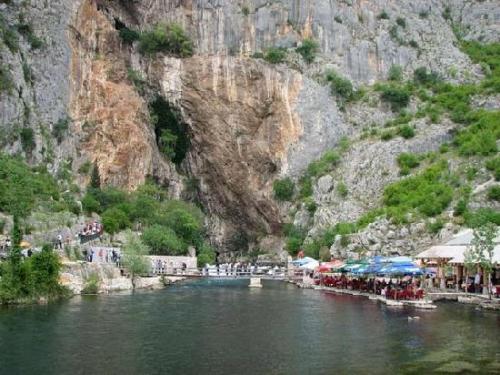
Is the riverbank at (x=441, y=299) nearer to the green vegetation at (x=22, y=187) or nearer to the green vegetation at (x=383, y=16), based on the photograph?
the green vegetation at (x=22, y=187)

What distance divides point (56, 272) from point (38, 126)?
132 feet

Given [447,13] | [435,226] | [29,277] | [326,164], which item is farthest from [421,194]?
[447,13]

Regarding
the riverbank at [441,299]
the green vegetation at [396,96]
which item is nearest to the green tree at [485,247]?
the riverbank at [441,299]

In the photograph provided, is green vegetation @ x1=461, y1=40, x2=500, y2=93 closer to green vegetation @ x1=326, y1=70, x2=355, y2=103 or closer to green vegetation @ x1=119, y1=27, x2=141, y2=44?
green vegetation @ x1=326, y1=70, x2=355, y2=103

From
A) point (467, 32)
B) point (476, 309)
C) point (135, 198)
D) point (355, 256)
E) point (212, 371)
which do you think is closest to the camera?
point (212, 371)

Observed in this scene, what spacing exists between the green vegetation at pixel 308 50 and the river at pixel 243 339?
59.0 m

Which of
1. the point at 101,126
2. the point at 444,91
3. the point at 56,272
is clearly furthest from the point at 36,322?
the point at 444,91

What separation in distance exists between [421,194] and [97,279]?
3679 cm

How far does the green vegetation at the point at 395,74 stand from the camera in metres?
96.5

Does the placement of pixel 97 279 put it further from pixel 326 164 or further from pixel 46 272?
pixel 326 164

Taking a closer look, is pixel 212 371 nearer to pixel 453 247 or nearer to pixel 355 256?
pixel 453 247

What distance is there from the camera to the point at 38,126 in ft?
255

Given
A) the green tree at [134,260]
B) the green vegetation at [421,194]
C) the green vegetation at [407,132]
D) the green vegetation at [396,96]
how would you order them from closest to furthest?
the green tree at [134,260] < the green vegetation at [421,194] < the green vegetation at [407,132] < the green vegetation at [396,96]

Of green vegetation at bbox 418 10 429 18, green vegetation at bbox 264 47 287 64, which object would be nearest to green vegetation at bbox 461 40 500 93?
green vegetation at bbox 418 10 429 18
